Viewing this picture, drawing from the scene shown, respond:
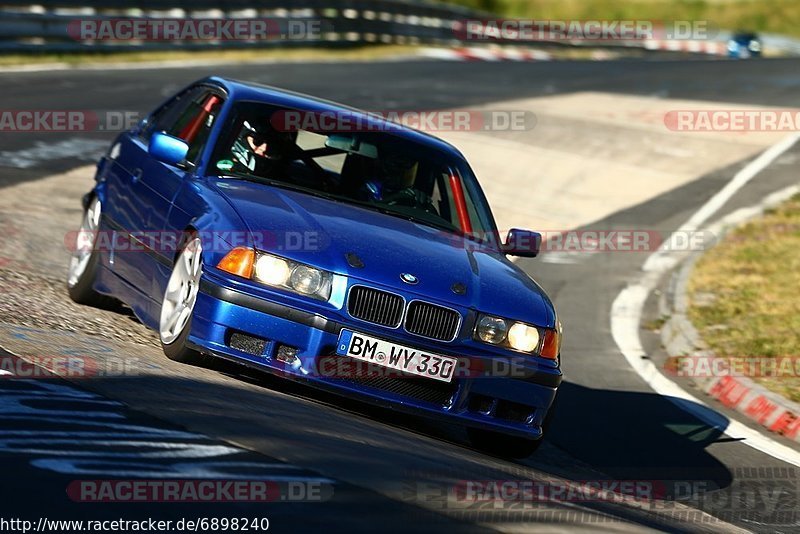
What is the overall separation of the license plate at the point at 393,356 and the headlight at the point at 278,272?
0.24 meters

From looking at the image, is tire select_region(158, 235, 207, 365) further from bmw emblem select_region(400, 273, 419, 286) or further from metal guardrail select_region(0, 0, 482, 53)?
metal guardrail select_region(0, 0, 482, 53)

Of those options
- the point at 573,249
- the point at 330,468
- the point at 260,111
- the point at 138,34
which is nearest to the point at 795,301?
the point at 573,249

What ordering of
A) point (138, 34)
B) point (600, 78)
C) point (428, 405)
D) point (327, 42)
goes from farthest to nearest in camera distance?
point (327, 42), point (600, 78), point (138, 34), point (428, 405)

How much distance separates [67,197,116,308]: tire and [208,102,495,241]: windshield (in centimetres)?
129

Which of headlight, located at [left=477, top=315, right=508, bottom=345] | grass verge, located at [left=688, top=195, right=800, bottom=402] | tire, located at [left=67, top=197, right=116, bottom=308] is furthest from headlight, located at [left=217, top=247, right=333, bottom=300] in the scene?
grass verge, located at [left=688, top=195, right=800, bottom=402]

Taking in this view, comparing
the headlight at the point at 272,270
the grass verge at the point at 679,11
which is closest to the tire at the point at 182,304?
the headlight at the point at 272,270

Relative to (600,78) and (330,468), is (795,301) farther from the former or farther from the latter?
(600,78)

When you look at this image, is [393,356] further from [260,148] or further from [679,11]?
[679,11]

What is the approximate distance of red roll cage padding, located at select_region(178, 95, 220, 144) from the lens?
7.82m

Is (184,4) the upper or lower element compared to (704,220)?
upper

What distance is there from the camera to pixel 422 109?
2188 cm

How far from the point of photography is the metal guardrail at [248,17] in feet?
76.1

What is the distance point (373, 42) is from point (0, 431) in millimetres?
29630

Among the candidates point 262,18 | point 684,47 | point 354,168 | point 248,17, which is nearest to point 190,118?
point 354,168
